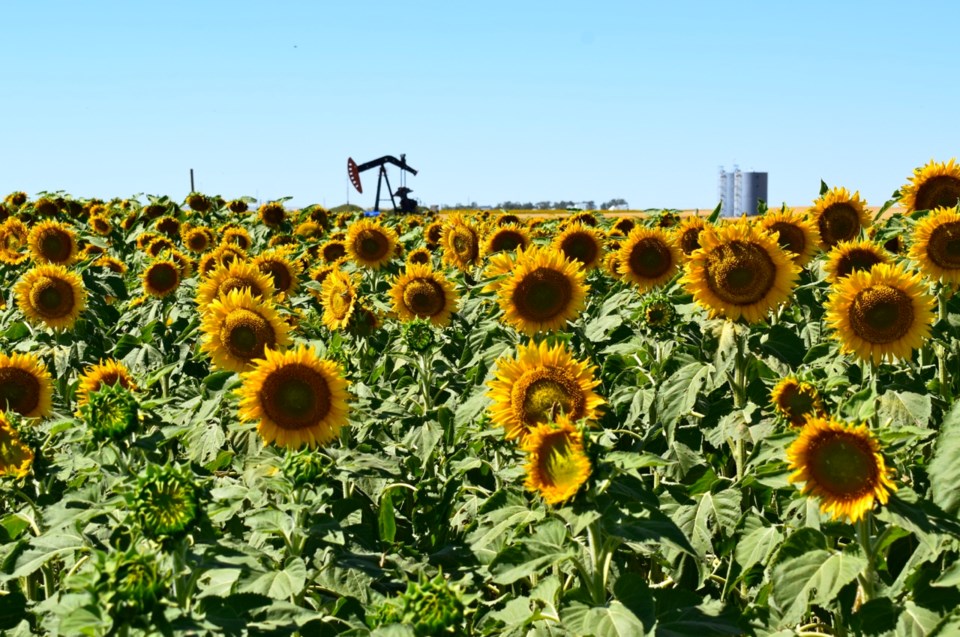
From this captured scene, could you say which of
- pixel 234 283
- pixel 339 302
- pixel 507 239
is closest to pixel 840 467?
pixel 339 302

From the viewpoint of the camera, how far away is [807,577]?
11.7 ft

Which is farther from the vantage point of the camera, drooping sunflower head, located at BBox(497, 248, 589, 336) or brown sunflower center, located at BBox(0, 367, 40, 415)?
drooping sunflower head, located at BBox(497, 248, 589, 336)

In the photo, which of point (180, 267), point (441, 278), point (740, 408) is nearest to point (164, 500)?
point (740, 408)

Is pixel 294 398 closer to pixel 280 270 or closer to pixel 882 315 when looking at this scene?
pixel 882 315

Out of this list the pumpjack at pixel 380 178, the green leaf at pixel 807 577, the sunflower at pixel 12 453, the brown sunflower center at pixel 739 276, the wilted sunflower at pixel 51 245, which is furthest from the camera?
the pumpjack at pixel 380 178

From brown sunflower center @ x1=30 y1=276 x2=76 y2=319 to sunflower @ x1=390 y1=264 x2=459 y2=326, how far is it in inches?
90.9

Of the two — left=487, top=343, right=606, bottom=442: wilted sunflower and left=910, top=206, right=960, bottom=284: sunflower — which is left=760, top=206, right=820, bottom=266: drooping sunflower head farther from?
left=487, top=343, right=606, bottom=442: wilted sunflower

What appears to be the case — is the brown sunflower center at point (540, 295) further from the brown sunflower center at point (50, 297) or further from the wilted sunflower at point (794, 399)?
the brown sunflower center at point (50, 297)

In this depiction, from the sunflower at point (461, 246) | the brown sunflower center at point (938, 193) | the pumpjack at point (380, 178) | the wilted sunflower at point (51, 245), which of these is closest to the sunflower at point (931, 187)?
the brown sunflower center at point (938, 193)

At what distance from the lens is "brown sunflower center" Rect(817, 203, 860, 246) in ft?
22.3

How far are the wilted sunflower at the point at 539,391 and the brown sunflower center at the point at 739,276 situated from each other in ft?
4.48

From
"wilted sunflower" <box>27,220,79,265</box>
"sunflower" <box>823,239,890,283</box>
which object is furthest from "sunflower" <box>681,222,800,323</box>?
"wilted sunflower" <box>27,220,79,265</box>

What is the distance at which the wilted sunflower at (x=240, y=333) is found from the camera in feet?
16.8

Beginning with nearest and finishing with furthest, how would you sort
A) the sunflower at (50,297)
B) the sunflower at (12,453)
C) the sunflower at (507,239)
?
the sunflower at (12,453)
the sunflower at (50,297)
the sunflower at (507,239)
